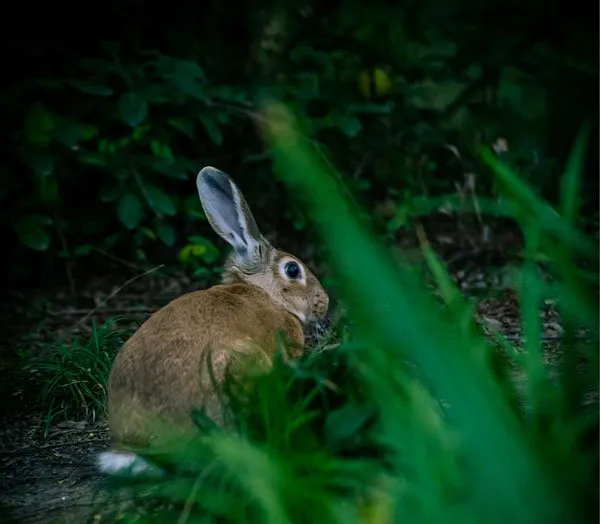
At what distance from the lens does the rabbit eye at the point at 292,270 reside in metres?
5.32

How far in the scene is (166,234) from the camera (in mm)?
7082

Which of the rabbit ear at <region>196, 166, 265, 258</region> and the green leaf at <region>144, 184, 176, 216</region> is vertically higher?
the rabbit ear at <region>196, 166, 265, 258</region>

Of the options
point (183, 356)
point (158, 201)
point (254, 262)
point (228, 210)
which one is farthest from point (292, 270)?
point (158, 201)

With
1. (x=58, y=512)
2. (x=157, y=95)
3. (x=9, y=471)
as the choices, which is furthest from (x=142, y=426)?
(x=157, y=95)

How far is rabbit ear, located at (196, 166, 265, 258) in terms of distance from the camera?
5.12m

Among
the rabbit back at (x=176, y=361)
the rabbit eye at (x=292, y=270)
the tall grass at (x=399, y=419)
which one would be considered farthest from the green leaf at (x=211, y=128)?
the tall grass at (x=399, y=419)

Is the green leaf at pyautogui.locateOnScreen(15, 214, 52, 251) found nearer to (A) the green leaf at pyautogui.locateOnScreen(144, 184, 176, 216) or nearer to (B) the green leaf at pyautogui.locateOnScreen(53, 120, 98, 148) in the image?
(B) the green leaf at pyautogui.locateOnScreen(53, 120, 98, 148)

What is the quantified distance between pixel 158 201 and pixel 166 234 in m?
0.33

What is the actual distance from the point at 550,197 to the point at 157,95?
7.98 ft

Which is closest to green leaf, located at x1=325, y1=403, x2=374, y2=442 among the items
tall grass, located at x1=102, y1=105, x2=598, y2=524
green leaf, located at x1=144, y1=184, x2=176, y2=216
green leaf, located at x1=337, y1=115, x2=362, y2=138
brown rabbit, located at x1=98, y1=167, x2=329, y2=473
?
tall grass, located at x1=102, y1=105, x2=598, y2=524

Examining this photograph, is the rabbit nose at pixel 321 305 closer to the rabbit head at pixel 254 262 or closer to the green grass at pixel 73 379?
the rabbit head at pixel 254 262

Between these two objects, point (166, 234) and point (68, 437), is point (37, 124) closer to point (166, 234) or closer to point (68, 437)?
point (166, 234)

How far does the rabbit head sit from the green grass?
0.71 m

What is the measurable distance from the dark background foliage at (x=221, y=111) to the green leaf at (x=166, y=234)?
0.01 metres
